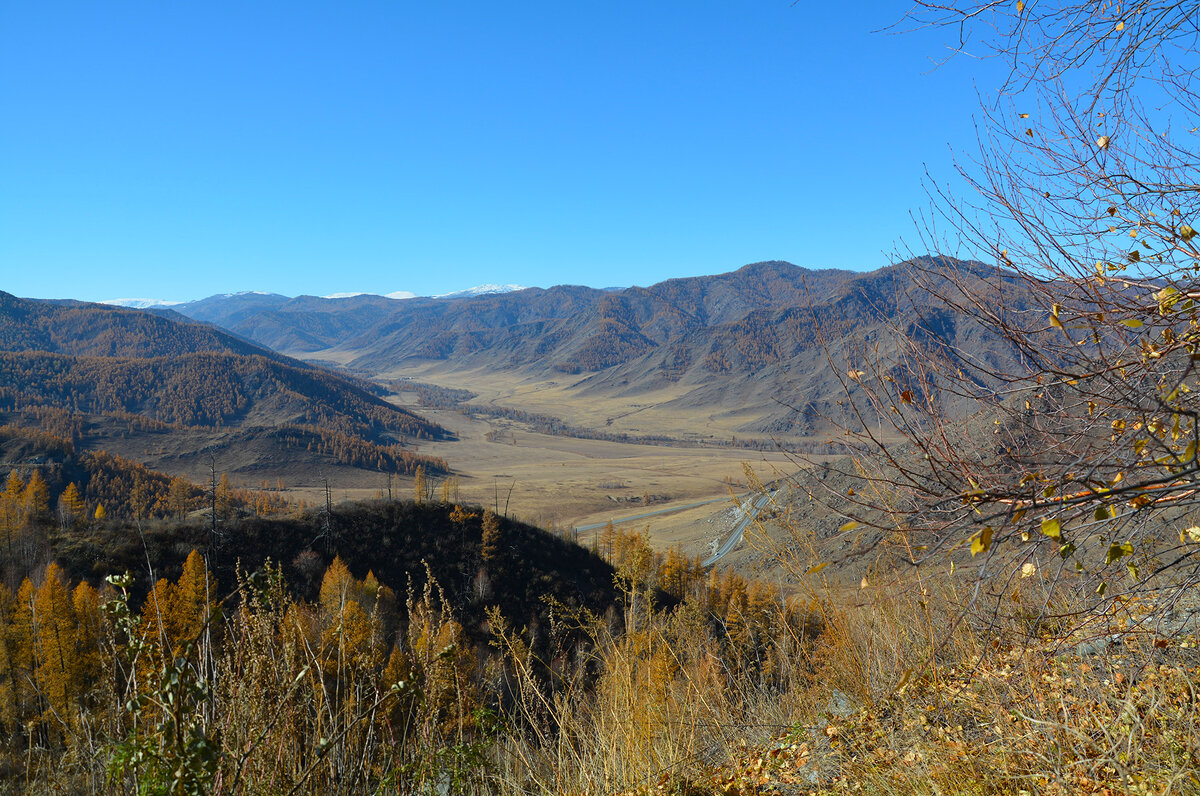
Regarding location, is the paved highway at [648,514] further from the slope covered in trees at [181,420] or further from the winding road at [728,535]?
the slope covered in trees at [181,420]

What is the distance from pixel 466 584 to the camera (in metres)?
42.3

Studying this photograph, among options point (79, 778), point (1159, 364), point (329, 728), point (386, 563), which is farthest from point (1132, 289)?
point (386, 563)

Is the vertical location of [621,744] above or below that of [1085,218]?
below

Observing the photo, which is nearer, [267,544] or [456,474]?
[267,544]

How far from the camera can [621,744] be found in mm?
3631

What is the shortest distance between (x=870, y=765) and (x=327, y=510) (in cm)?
4905

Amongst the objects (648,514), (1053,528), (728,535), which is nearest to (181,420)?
(648,514)

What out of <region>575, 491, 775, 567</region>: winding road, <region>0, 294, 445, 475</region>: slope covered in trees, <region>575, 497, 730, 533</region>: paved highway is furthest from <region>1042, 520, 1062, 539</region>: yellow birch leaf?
<region>0, 294, 445, 475</region>: slope covered in trees

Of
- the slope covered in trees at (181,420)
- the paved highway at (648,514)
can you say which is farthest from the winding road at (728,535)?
the slope covered in trees at (181,420)

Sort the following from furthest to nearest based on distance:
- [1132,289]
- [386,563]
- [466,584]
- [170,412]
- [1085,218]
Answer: [170,412], [386,563], [466,584], [1085,218], [1132,289]

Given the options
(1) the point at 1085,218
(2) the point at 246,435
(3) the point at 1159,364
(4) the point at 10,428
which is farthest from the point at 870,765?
(2) the point at 246,435

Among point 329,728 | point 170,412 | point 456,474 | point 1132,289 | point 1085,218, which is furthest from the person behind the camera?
point 170,412

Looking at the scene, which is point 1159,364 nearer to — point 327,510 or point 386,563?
point 386,563

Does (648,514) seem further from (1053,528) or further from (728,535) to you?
(1053,528)
